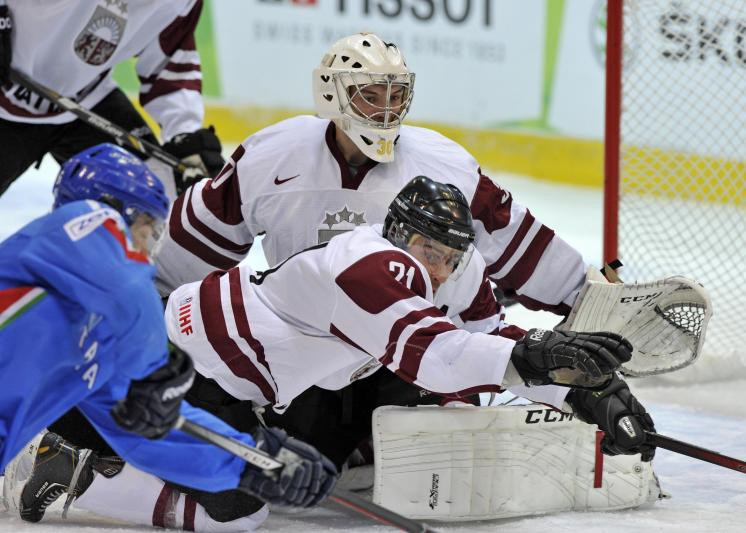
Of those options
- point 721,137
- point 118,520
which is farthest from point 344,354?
point 721,137

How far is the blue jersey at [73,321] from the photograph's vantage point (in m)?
1.85

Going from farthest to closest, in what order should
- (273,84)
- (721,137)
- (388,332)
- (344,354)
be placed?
(273,84) → (721,137) → (344,354) → (388,332)

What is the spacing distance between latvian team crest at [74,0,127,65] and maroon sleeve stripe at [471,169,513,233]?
1.22m

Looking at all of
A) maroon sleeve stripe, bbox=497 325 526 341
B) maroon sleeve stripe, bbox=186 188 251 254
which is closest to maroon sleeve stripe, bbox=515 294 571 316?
maroon sleeve stripe, bbox=497 325 526 341

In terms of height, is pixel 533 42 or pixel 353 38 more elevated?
pixel 353 38

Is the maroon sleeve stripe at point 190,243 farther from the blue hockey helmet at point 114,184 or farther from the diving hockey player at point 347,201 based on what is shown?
the blue hockey helmet at point 114,184

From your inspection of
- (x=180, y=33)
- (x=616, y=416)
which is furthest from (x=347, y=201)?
(x=180, y=33)

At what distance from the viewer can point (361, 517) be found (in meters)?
2.74

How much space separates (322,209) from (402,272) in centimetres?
63

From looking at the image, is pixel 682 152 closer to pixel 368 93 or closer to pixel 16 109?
pixel 368 93

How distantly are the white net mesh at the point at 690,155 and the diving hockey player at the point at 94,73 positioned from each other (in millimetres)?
1381

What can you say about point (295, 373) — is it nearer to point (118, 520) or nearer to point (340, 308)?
point (340, 308)

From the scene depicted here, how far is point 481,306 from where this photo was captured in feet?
9.63

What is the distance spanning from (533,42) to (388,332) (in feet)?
15.0
